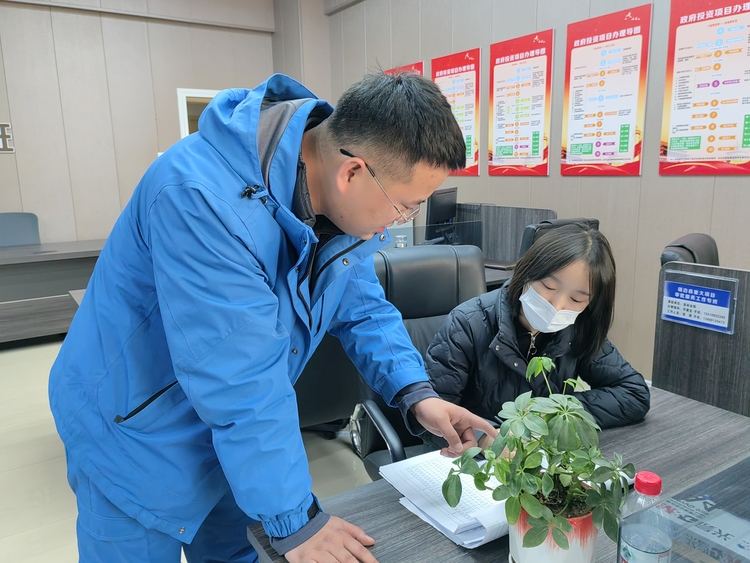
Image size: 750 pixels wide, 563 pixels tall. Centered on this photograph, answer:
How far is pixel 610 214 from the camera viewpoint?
3.19m

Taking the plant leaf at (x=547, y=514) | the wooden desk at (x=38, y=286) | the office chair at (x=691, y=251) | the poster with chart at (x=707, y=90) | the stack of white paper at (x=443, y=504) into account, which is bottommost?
the wooden desk at (x=38, y=286)

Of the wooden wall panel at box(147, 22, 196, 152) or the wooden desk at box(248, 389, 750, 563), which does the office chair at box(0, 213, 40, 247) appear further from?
the wooden desk at box(248, 389, 750, 563)

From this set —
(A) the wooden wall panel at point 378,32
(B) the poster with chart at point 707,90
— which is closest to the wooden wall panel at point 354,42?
(A) the wooden wall panel at point 378,32

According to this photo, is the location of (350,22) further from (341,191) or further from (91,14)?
(341,191)

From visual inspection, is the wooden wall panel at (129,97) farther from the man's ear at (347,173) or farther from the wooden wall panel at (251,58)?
the man's ear at (347,173)

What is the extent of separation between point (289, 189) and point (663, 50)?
2.78m

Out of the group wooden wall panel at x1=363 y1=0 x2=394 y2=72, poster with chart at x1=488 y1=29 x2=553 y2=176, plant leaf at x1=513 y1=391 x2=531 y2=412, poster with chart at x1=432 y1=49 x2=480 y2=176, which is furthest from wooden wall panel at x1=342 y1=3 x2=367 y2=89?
plant leaf at x1=513 y1=391 x2=531 y2=412

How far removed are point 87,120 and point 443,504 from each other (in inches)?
208

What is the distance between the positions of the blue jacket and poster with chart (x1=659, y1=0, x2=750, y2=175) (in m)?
2.40

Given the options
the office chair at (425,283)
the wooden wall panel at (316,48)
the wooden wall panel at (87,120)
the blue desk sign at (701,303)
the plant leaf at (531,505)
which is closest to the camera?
the plant leaf at (531,505)

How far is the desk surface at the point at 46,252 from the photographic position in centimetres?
394

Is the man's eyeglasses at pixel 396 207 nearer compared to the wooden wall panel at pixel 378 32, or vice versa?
the man's eyeglasses at pixel 396 207

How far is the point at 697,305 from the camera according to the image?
139cm

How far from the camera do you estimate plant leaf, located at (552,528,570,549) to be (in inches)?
26.5
